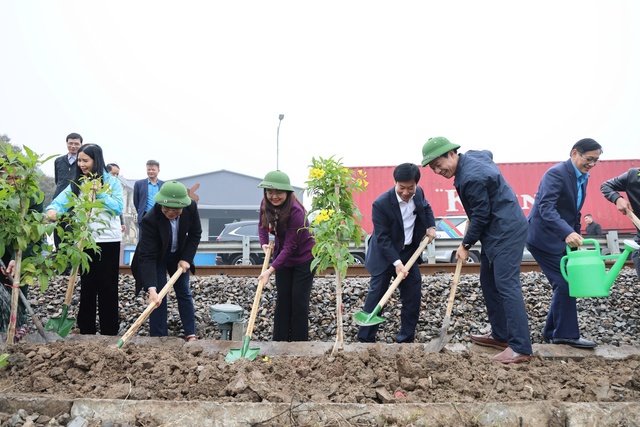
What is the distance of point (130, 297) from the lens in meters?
6.19

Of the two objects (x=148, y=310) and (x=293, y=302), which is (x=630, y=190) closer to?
(x=293, y=302)

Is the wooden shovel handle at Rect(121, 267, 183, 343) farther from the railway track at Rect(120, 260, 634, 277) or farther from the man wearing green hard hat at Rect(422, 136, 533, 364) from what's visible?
the railway track at Rect(120, 260, 634, 277)

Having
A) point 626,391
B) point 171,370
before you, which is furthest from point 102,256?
point 626,391

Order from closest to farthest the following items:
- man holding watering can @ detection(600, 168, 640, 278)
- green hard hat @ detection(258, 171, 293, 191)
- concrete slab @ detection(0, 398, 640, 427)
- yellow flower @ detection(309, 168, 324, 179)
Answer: concrete slab @ detection(0, 398, 640, 427), yellow flower @ detection(309, 168, 324, 179), green hard hat @ detection(258, 171, 293, 191), man holding watering can @ detection(600, 168, 640, 278)

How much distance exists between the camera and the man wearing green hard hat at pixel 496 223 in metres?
3.59

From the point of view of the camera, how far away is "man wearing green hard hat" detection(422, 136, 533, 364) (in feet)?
11.8

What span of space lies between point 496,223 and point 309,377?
191cm

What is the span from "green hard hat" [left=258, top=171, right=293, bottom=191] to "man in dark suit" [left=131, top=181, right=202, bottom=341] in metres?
0.76

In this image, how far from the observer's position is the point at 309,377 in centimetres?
296

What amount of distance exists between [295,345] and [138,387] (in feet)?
5.23

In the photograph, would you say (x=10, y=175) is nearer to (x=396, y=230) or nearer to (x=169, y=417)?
(x=169, y=417)

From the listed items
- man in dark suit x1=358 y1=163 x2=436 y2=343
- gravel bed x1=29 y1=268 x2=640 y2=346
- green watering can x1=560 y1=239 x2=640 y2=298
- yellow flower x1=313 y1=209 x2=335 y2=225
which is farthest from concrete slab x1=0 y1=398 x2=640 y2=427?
gravel bed x1=29 y1=268 x2=640 y2=346

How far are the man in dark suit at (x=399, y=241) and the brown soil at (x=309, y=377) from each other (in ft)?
3.97

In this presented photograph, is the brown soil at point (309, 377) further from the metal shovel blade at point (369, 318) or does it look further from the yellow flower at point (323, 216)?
the yellow flower at point (323, 216)
